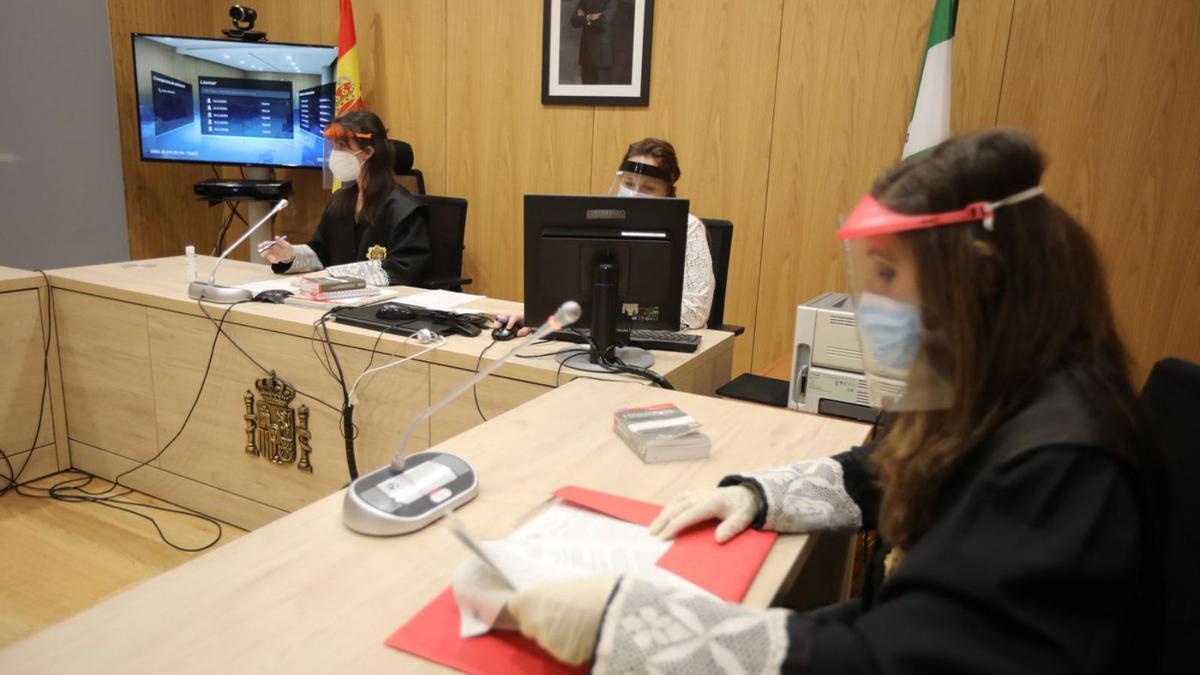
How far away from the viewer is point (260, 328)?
230 centimetres

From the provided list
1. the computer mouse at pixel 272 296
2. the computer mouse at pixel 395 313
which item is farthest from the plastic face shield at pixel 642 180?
the computer mouse at pixel 272 296

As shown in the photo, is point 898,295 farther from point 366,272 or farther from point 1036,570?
point 366,272

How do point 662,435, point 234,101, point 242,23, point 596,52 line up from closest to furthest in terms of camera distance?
point 662,435
point 596,52
point 234,101
point 242,23

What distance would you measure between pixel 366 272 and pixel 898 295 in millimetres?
2486

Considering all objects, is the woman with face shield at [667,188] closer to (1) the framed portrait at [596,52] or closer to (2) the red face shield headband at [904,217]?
(1) the framed portrait at [596,52]

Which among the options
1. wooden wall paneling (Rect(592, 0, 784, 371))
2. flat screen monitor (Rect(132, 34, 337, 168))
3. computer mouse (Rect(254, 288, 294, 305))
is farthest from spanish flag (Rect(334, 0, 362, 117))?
computer mouse (Rect(254, 288, 294, 305))

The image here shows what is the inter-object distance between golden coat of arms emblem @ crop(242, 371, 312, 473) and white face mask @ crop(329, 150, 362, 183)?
124 cm

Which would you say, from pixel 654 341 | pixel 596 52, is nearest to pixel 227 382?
pixel 654 341

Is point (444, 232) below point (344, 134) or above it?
below

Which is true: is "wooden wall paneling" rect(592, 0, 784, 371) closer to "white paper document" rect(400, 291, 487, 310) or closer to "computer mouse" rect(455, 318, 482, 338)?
"white paper document" rect(400, 291, 487, 310)

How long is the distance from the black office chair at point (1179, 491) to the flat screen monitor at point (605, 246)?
3.64ft

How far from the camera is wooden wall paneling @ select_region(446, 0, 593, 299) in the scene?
3.90 m

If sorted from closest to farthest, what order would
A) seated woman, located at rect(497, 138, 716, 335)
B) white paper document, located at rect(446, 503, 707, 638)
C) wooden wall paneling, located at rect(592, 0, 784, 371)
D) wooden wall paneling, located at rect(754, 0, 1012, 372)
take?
white paper document, located at rect(446, 503, 707, 638) < seated woman, located at rect(497, 138, 716, 335) < wooden wall paneling, located at rect(754, 0, 1012, 372) < wooden wall paneling, located at rect(592, 0, 784, 371)

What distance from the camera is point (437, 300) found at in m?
2.57
